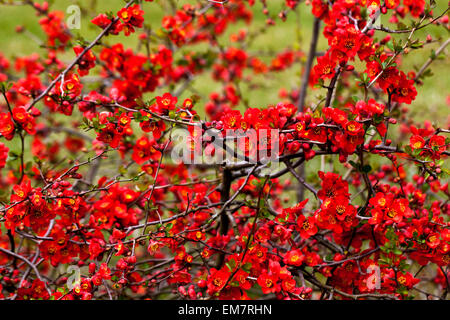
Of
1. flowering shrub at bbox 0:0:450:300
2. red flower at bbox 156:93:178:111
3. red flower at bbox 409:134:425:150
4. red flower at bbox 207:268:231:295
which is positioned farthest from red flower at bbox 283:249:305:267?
red flower at bbox 156:93:178:111

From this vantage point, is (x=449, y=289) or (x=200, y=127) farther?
(x=449, y=289)

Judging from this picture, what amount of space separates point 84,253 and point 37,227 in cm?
18

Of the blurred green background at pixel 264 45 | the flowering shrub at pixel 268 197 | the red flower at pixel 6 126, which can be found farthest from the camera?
the blurred green background at pixel 264 45

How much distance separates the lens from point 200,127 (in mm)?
1339

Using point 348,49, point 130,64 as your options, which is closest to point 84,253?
point 130,64

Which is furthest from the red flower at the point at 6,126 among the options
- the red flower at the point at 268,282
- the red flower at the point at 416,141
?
the red flower at the point at 416,141

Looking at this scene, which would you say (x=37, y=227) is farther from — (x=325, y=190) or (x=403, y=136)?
(x=403, y=136)

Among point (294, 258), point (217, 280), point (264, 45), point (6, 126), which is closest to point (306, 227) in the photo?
point (294, 258)

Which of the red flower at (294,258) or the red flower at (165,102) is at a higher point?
the red flower at (165,102)

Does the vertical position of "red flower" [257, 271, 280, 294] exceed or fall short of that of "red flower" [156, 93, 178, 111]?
it falls short

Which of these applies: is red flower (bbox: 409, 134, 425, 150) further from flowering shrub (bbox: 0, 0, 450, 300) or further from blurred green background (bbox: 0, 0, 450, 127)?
blurred green background (bbox: 0, 0, 450, 127)

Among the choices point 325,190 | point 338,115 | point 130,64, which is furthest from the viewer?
point 130,64

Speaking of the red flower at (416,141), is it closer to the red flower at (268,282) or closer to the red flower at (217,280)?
the red flower at (268,282)

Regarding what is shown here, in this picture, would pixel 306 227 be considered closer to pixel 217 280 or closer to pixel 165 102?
pixel 217 280
